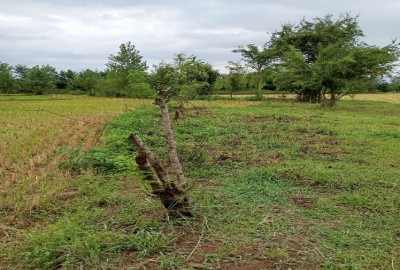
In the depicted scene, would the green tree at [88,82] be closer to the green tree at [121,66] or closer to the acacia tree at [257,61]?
the green tree at [121,66]

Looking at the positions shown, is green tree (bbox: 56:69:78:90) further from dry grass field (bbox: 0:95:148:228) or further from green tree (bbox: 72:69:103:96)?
dry grass field (bbox: 0:95:148:228)

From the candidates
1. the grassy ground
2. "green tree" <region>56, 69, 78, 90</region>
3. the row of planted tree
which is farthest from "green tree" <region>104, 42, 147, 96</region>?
the grassy ground

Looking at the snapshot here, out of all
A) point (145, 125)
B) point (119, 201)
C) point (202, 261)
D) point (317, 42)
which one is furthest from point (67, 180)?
point (317, 42)

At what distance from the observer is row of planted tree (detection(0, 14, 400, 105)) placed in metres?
20.5

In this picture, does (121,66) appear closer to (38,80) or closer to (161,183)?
(38,80)

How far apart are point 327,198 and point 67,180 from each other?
400cm

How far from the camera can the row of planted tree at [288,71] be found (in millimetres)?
20516

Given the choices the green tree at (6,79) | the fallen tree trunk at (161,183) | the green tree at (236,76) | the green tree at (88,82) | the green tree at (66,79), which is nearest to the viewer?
the fallen tree trunk at (161,183)

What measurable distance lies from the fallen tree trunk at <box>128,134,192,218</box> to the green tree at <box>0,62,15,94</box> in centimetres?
4481

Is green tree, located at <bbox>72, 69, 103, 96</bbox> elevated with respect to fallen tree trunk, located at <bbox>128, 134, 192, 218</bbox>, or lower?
elevated

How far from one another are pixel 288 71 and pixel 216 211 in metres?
19.3

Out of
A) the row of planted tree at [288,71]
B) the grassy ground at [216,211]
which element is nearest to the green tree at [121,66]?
the row of planted tree at [288,71]

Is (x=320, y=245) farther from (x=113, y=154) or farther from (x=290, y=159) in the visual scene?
(x=113, y=154)

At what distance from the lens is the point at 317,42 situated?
27516 mm
